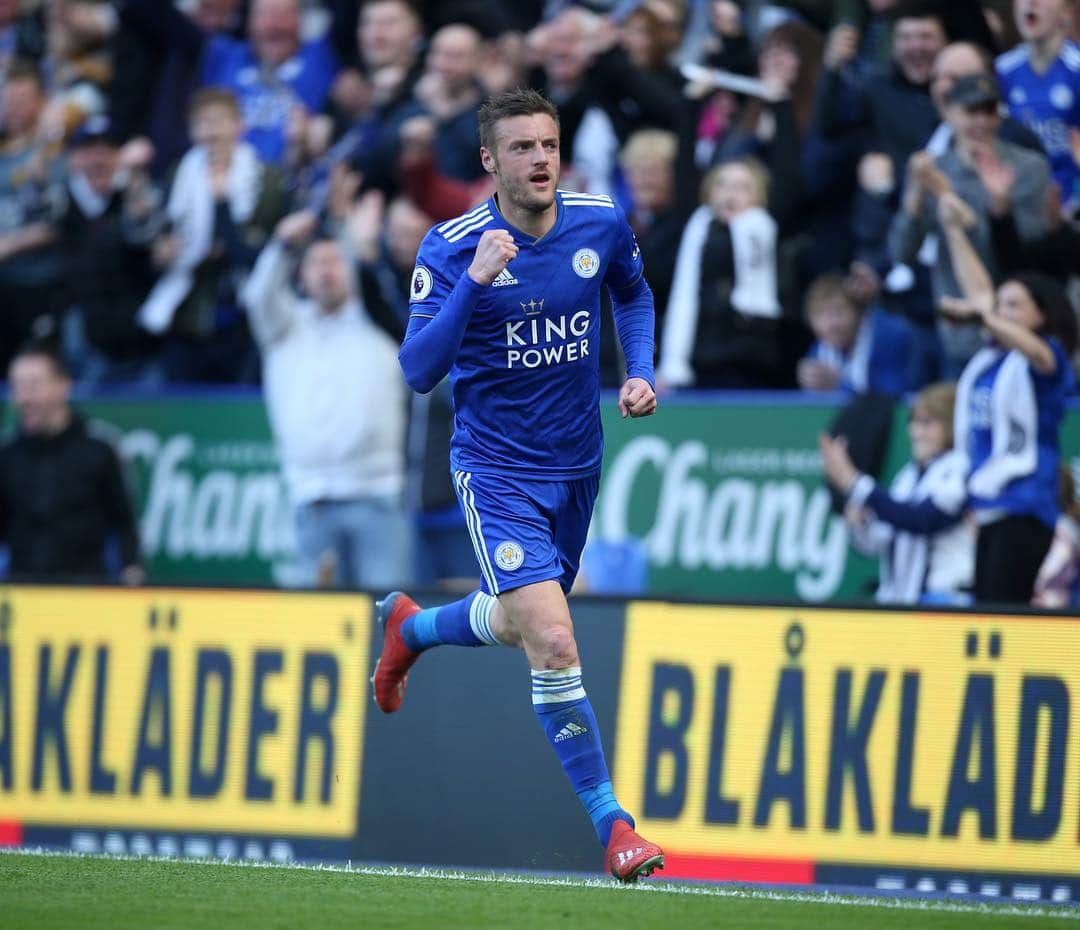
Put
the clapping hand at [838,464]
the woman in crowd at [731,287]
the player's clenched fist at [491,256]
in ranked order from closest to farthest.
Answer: the player's clenched fist at [491,256] < the clapping hand at [838,464] < the woman in crowd at [731,287]

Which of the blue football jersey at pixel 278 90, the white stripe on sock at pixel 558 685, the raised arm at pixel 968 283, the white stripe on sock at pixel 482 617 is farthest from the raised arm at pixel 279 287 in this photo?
the white stripe on sock at pixel 558 685

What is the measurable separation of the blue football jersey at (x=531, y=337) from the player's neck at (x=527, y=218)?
0.07 ft

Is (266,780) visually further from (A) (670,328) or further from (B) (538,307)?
(A) (670,328)

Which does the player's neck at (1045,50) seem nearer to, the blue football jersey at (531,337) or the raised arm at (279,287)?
the blue football jersey at (531,337)

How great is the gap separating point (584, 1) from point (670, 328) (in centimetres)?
218

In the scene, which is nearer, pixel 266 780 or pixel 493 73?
pixel 266 780

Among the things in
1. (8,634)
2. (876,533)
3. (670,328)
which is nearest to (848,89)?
(670,328)

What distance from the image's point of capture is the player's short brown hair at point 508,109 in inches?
242

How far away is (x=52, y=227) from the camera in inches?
494

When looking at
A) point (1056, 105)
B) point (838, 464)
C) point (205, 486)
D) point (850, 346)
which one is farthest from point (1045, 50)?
point (205, 486)

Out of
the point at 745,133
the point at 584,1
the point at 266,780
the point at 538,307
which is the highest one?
the point at 584,1

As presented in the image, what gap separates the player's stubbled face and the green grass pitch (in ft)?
7.43

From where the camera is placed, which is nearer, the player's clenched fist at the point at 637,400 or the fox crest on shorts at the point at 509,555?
the player's clenched fist at the point at 637,400

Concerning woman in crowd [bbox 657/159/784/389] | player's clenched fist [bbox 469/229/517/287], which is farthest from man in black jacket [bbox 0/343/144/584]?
player's clenched fist [bbox 469/229/517/287]
